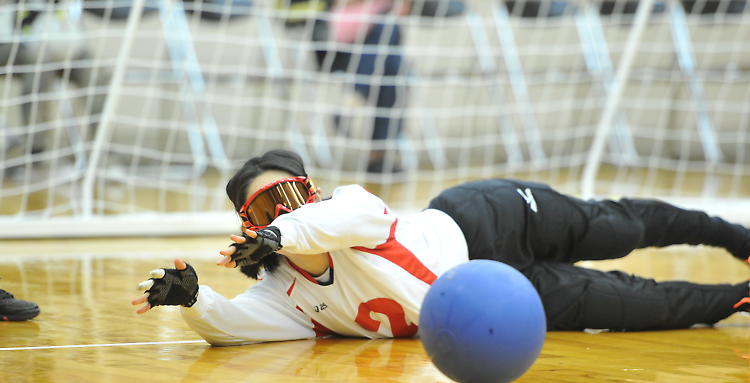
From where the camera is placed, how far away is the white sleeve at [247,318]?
1.62 meters

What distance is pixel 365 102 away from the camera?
480 cm

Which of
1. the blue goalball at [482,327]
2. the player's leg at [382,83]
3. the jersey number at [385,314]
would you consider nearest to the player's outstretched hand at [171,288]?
the jersey number at [385,314]

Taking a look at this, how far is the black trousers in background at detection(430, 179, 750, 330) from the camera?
1.88 meters

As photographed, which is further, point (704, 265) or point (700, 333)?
point (704, 265)

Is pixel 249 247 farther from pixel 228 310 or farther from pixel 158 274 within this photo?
pixel 228 310

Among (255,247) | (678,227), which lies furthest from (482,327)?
(678,227)

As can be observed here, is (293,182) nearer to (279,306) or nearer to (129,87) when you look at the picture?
(279,306)

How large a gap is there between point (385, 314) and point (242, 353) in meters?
0.35

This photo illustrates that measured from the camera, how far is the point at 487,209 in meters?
1.92

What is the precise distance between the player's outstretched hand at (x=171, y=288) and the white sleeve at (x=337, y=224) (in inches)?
8.6

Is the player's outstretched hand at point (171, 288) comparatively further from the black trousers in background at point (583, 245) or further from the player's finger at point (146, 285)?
the black trousers in background at point (583, 245)

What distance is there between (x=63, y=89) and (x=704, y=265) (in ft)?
11.7

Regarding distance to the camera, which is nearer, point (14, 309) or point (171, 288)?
point (171, 288)

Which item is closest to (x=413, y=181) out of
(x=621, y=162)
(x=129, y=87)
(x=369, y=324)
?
(x=621, y=162)
